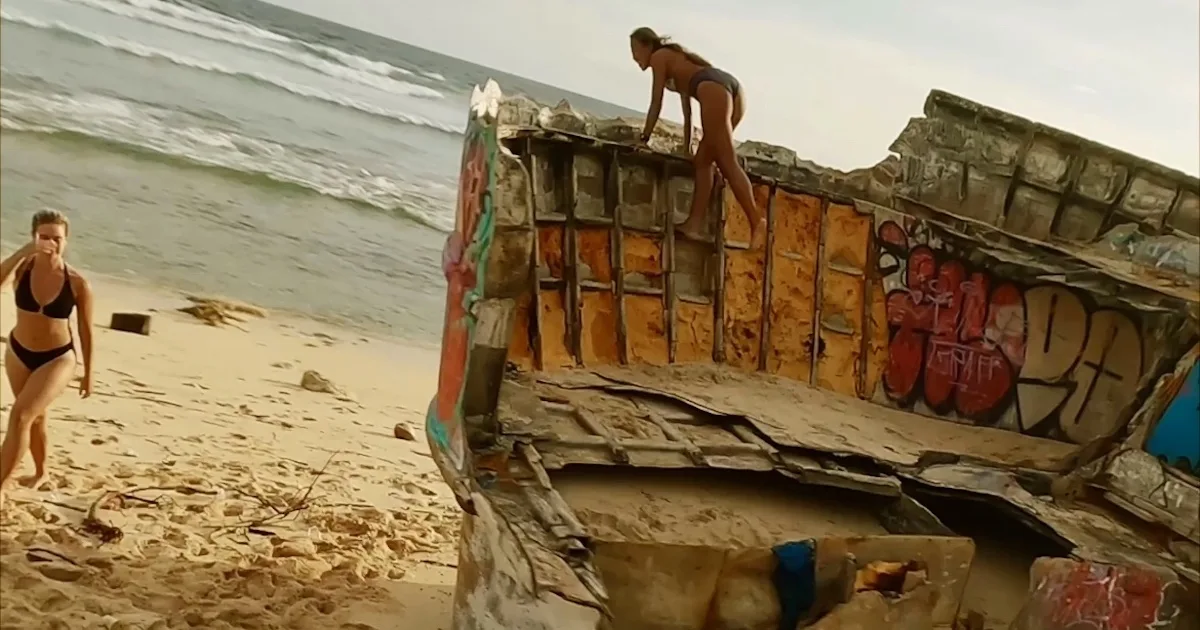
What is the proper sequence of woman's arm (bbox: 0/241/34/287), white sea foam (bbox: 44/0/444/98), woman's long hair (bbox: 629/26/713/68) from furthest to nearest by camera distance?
white sea foam (bbox: 44/0/444/98) → woman's long hair (bbox: 629/26/713/68) → woman's arm (bbox: 0/241/34/287)

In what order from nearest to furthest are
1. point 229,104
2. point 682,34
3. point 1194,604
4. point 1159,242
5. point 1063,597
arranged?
point 1194,604 → point 1063,597 → point 1159,242 → point 682,34 → point 229,104

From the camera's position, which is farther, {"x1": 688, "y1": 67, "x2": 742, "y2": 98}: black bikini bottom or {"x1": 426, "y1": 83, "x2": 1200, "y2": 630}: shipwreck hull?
{"x1": 688, "y1": 67, "x2": 742, "y2": 98}: black bikini bottom

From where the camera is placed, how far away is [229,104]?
17.3 ft

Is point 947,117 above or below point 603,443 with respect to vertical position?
above

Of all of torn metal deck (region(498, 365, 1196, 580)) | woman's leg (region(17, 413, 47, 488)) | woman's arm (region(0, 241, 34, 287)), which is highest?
woman's arm (region(0, 241, 34, 287))

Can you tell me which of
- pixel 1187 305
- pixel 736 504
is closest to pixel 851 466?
pixel 736 504

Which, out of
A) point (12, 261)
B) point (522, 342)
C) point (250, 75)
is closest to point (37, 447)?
point (12, 261)

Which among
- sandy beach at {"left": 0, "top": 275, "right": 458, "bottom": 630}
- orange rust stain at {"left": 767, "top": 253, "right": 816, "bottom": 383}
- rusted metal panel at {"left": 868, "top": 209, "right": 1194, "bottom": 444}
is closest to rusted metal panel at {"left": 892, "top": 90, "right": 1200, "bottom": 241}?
rusted metal panel at {"left": 868, "top": 209, "right": 1194, "bottom": 444}

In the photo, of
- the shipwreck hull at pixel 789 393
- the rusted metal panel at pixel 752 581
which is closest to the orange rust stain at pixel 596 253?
the shipwreck hull at pixel 789 393

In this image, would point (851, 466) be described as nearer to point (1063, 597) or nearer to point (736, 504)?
point (736, 504)

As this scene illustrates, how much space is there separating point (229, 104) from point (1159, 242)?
4064 mm

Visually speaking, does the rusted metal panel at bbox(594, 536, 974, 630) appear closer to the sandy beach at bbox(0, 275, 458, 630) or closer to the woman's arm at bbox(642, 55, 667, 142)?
the sandy beach at bbox(0, 275, 458, 630)

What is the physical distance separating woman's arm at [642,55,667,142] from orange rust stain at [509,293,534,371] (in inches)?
31.8

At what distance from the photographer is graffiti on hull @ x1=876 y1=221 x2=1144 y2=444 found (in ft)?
12.3
